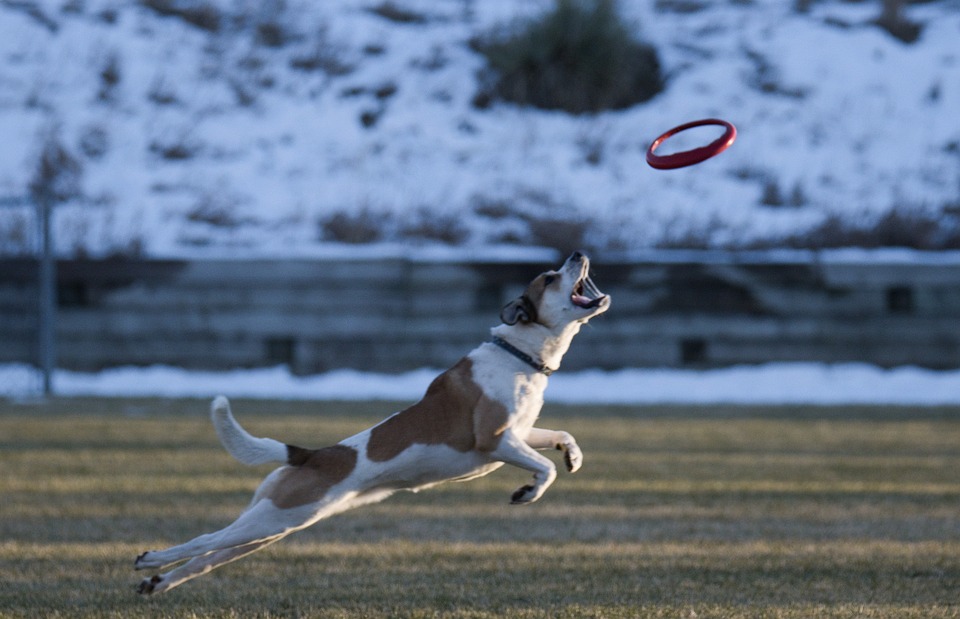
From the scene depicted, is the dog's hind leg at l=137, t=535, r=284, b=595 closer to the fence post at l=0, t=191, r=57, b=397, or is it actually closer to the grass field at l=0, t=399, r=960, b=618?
the grass field at l=0, t=399, r=960, b=618

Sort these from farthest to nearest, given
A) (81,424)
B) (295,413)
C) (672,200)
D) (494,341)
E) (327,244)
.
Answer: (672,200)
(327,244)
(295,413)
(81,424)
(494,341)

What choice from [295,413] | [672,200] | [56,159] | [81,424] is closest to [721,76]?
[672,200]

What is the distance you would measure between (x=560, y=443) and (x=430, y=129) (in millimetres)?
18885

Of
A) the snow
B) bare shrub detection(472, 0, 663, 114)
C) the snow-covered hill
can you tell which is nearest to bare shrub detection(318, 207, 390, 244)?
the snow-covered hill

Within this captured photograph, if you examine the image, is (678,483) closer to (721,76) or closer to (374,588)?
(374,588)

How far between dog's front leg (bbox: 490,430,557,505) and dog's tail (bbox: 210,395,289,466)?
89 cm

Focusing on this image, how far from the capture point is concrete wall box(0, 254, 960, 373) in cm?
1722

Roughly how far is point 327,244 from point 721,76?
943cm

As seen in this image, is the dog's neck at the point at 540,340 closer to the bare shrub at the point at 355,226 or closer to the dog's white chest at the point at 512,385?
the dog's white chest at the point at 512,385

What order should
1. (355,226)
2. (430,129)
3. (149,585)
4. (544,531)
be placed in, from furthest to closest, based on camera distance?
(430,129)
(355,226)
(544,531)
(149,585)

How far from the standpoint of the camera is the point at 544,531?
7020mm

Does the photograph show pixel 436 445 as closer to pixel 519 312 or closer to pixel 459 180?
pixel 519 312

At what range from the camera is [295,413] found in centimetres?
1327

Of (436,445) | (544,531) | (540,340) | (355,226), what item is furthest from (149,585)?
(355,226)
